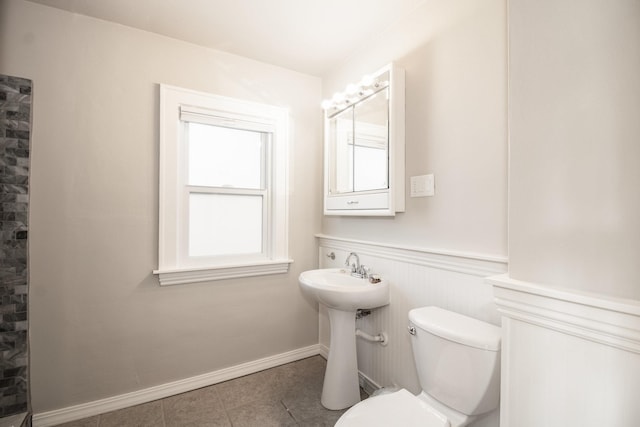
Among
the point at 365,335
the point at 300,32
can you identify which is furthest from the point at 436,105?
the point at 365,335

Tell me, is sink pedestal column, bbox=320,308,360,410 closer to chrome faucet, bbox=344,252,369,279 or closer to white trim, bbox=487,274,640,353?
chrome faucet, bbox=344,252,369,279

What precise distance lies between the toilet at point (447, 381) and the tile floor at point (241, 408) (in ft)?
2.35

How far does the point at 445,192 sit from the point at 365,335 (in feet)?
3.41

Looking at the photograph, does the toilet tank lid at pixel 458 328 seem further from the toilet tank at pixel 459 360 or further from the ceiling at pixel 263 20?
the ceiling at pixel 263 20

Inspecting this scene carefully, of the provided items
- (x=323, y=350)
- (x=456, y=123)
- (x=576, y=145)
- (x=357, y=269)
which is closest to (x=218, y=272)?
(x=357, y=269)

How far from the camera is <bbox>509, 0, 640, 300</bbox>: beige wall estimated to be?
713 mm

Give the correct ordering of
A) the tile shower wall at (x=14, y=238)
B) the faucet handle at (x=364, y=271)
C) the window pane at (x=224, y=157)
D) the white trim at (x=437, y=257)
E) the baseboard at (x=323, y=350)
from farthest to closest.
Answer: the baseboard at (x=323, y=350) → the window pane at (x=224, y=157) → the faucet handle at (x=364, y=271) → the tile shower wall at (x=14, y=238) → the white trim at (x=437, y=257)

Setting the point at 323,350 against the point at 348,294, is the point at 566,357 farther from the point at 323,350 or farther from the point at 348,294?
the point at 323,350

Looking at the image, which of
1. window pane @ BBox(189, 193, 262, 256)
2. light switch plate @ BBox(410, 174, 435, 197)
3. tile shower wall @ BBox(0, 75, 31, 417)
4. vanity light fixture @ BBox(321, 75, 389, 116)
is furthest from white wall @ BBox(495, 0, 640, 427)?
tile shower wall @ BBox(0, 75, 31, 417)

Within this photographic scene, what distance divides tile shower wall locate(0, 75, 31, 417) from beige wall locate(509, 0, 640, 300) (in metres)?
2.27

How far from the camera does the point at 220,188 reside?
2.16 metres

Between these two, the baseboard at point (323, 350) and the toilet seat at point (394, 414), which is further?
the baseboard at point (323, 350)

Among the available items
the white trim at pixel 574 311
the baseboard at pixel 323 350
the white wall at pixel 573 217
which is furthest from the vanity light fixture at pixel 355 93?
the baseboard at pixel 323 350

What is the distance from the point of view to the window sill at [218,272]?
194cm
